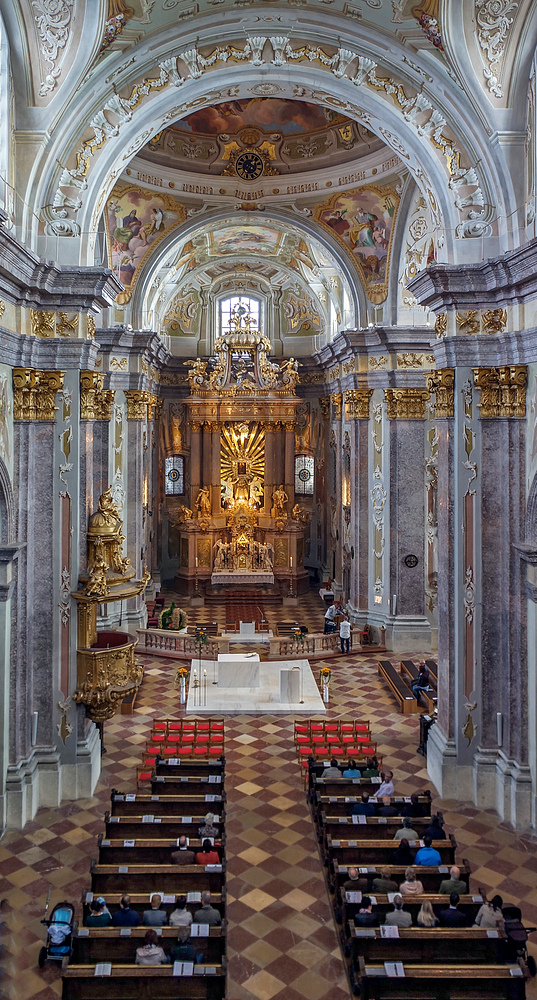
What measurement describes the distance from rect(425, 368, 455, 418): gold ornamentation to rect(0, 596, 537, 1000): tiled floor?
6.65 meters

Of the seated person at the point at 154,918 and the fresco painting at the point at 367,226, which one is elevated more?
the fresco painting at the point at 367,226

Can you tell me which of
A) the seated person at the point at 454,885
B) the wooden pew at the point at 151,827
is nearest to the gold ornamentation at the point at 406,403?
the wooden pew at the point at 151,827

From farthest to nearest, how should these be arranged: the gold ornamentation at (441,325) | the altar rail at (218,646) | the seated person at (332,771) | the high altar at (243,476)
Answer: the high altar at (243,476) → the altar rail at (218,646) → the gold ornamentation at (441,325) → the seated person at (332,771)

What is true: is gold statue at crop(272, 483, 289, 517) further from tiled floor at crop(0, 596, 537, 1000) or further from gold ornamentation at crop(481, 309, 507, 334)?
gold ornamentation at crop(481, 309, 507, 334)

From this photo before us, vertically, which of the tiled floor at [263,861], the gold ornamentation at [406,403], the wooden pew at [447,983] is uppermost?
the gold ornamentation at [406,403]

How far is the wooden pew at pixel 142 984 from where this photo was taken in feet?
22.3

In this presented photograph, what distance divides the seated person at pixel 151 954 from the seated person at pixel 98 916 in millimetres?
715

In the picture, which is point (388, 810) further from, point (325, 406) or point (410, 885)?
point (325, 406)

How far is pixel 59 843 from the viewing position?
10.6 meters

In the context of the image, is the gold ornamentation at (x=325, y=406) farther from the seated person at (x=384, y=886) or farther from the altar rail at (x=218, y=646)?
the seated person at (x=384, y=886)

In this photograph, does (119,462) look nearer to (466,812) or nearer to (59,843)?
(59,843)

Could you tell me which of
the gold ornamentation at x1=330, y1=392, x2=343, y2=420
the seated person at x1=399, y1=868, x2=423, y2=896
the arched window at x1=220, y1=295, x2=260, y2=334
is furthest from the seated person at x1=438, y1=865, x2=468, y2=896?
the arched window at x1=220, y1=295, x2=260, y2=334

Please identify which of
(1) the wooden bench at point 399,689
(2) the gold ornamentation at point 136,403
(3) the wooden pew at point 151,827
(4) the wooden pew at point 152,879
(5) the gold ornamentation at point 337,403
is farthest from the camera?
(5) the gold ornamentation at point 337,403

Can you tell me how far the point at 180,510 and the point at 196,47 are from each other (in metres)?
20.7
